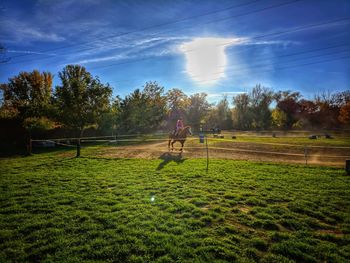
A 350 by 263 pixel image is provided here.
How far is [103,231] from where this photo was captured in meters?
3.65

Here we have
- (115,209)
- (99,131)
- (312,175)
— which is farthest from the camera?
(99,131)

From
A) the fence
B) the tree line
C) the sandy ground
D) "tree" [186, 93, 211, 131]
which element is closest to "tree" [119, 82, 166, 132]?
the tree line

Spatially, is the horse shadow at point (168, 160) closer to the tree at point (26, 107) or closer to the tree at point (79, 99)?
the tree at point (26, 107)

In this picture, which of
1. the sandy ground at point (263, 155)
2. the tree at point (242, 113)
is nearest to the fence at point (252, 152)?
the sandy ground at point (263, 155)

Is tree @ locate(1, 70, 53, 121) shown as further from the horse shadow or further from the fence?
the horse shadow

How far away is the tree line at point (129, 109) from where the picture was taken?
22484 mm

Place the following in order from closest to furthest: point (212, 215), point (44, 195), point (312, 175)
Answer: point (212, 215) < point (44, 195) < point (312, 175)

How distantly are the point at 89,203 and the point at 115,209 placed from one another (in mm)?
895

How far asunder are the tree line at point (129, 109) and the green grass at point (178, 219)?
58.6ft

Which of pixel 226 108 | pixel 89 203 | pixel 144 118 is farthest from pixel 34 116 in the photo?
pixel 226 108

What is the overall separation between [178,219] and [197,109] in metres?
53.4

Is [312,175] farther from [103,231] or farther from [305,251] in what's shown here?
[103,231]

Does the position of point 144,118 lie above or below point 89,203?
above

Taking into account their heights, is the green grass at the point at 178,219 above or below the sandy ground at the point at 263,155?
below
